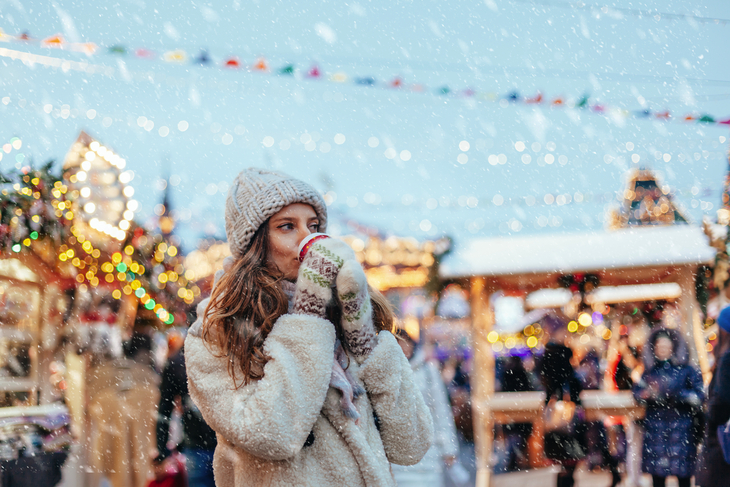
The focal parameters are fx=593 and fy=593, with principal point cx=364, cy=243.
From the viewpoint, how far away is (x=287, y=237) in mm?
1646

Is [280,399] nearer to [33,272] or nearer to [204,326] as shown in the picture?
[204,326]

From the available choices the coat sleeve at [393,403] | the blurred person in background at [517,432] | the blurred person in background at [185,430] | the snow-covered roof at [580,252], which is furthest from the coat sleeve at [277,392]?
the blurred person in background at [517,432]

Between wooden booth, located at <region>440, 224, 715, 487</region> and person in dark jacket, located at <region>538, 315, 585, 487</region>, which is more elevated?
wooden booth, located at <region>440, 224, 715, 487</region>

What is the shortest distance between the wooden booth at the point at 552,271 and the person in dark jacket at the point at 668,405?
202 cm

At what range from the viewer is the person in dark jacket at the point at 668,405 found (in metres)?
5.05

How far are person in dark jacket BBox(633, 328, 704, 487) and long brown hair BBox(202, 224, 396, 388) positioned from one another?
15.1 feet

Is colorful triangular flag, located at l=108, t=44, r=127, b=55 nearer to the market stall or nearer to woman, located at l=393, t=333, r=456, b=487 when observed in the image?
the market stall

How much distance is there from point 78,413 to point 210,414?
5.22 metres

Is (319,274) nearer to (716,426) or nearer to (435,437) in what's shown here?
(716,426)

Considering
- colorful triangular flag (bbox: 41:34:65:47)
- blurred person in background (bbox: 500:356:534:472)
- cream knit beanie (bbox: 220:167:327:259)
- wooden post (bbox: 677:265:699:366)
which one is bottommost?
blurred person in background (bbox: 500:356:534:472)

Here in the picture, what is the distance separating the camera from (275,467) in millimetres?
1450

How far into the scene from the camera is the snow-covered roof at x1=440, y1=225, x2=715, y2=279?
7828 mm

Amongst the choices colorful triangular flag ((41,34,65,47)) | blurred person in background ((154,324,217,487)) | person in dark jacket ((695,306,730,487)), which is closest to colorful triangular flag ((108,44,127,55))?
colorful triangular flag ((41,34,65,47))

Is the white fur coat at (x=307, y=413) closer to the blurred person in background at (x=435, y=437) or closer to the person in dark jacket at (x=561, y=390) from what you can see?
the blurred person in background at (x=435, y=437)
